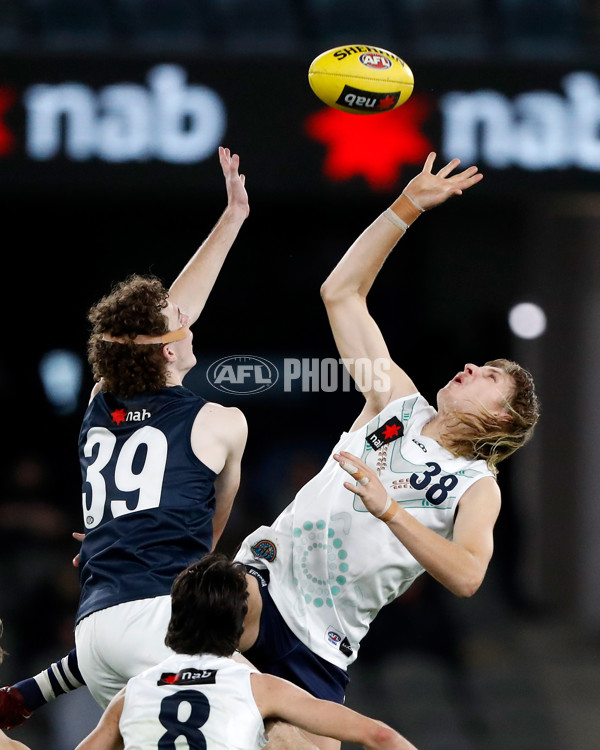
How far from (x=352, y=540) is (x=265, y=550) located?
295mm

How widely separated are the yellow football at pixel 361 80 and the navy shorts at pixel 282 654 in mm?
1973

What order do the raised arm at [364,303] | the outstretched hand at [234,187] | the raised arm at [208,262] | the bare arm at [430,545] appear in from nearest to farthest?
the bare arm at [430,545] → the raised arm at [364,303] → the raised arm at [208,262] → the outstretched hand at [234,187]

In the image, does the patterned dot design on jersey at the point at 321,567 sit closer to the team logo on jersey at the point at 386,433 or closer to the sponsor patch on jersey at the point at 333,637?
the sponsor patch on jersey at the point at 333,637

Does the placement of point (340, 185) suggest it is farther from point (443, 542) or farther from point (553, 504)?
point (443, 542)

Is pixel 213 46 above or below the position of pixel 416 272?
above

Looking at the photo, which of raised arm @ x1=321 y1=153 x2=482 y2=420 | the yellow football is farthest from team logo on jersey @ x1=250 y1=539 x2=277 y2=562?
the yellow football

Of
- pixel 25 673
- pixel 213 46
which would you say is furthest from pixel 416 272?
pixel 25 673

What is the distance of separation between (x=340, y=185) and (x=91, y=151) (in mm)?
1465

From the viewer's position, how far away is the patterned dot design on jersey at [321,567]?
3.72 m

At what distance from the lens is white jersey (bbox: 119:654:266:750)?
9.53ft

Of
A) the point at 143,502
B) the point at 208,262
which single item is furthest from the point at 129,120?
the point at 143,502

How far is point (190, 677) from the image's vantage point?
2943 millimetres

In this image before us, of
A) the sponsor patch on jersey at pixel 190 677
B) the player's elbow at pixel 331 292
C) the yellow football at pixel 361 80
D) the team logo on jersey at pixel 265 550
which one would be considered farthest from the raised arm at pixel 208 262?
the sponsor patch on jersey at pixel 190 677

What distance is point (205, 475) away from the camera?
11.5 ft
